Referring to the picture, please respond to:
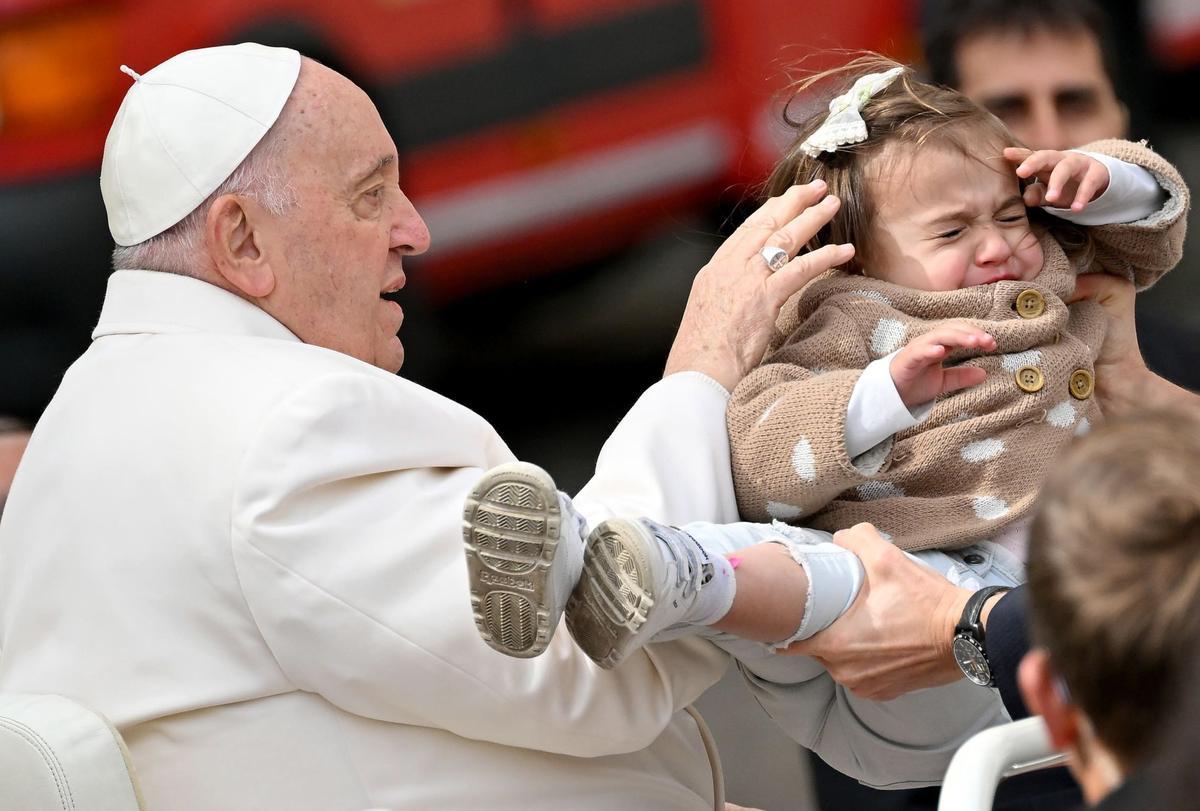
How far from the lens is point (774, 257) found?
112 inches

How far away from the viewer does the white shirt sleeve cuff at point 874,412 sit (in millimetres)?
2559

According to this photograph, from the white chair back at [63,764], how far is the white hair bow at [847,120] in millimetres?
1593

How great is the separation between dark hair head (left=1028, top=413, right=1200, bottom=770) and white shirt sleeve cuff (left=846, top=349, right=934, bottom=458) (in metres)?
1.22

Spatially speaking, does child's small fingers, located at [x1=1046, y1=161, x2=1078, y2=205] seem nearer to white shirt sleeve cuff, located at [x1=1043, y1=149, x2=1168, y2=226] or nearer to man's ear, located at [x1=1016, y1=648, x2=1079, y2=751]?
white shirt sleeve cuff, located at [x1=1043, y1=149, x2=1168, y2=226]

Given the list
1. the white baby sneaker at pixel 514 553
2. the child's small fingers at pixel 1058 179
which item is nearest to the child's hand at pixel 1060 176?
the child's small fingers at pixel 1058 179

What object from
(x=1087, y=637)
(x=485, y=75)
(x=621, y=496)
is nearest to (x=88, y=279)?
(x=485, y=75)

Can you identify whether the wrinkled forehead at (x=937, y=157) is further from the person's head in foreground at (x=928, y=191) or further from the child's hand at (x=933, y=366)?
the child's hand at (x=933, y=366)

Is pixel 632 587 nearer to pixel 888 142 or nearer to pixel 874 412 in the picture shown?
pixel 874 412

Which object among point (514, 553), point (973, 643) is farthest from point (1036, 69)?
point (514, 553)

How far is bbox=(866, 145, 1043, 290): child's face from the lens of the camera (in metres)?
2.79

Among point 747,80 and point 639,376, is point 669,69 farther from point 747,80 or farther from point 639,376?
point 639,376

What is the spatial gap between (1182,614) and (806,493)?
1.38 m

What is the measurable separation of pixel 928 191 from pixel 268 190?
113 cm

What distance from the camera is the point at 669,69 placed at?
4.63 metres
